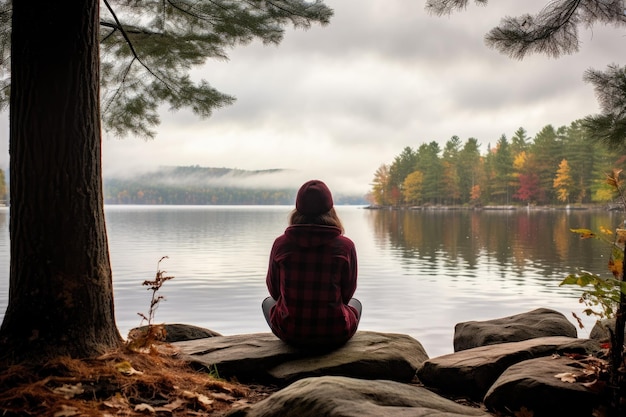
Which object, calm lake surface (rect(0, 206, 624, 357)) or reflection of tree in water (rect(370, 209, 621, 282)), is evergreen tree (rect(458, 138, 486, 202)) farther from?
calm lake surface (rect(0, 206, 624, 357))

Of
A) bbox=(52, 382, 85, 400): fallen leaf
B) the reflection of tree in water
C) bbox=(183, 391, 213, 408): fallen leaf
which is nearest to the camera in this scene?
bbox=(52, 382, 85, 400): fallen leaf

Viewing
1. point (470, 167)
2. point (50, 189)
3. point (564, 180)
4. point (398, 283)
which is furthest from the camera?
point (470, 167)

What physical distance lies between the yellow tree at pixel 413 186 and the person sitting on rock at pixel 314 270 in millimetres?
88881

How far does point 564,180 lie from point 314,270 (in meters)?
71.1

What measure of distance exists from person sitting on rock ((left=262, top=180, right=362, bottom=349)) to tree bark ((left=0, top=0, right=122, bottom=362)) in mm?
1380

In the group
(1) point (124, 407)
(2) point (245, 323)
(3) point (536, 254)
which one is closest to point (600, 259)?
(3) point (536, 254)

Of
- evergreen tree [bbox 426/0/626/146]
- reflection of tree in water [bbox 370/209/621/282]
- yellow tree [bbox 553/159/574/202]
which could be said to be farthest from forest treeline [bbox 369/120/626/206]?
evergreen tree [bbox 426/0/626/146]

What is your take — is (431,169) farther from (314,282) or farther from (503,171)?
(314,282)

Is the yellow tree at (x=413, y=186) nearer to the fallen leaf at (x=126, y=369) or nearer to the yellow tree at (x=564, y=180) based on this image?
the yellow tree at (x=564, y=180)

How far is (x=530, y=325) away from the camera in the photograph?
551 cm

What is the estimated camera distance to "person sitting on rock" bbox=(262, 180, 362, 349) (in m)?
4.20

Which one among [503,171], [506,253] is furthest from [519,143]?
[506,253]

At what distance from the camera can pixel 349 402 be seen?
2711 mm

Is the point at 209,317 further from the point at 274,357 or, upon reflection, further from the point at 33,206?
the point at 33,206
